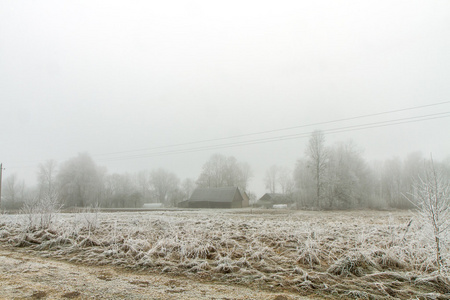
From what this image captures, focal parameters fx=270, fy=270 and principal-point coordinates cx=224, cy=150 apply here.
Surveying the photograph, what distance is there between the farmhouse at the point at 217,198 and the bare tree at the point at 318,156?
1715cm

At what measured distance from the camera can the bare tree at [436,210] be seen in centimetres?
623

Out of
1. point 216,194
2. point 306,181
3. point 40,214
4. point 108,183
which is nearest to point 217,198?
point 216,194

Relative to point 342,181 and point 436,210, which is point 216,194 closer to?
point 342,181

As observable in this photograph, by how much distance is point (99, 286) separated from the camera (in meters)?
5.47

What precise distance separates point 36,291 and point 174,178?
83500 millimetres

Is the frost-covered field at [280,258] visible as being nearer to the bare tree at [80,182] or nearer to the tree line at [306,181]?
the tree line at [306,181]

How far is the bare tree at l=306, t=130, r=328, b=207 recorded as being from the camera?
49.8 metres

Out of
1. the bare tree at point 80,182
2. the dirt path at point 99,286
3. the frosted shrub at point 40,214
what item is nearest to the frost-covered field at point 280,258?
the dirt path at point 99,286

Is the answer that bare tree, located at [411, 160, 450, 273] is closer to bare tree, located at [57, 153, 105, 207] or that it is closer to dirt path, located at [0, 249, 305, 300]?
dirt path, located at [0, 249, 305, 300]

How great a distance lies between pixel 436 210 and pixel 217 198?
53005 millimetres

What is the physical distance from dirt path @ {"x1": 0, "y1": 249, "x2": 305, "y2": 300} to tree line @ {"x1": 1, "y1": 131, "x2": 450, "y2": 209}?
41102mm

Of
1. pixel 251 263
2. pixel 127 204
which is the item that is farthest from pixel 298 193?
pixel 251 263

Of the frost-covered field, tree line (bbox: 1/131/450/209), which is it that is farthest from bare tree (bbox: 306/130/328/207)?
the frost-covered field

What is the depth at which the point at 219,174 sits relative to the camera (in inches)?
3012
